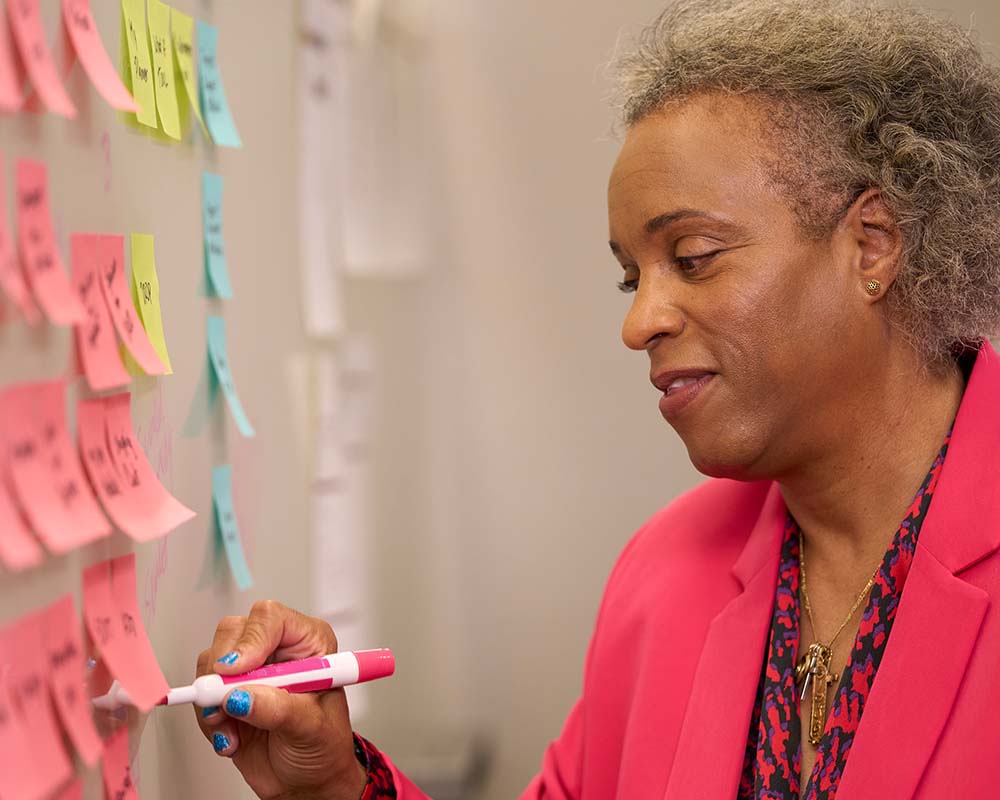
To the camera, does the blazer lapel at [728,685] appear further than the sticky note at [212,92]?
Yes

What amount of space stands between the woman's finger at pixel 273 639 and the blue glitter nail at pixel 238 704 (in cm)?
3

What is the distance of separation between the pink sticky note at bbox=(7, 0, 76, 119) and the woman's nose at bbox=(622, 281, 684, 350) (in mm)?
536

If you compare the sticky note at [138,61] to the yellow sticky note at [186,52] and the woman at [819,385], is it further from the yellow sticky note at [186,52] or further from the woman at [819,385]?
the woman at [819,385]

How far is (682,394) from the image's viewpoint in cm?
101

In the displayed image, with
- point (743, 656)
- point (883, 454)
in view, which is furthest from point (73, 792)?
point (883, 454)

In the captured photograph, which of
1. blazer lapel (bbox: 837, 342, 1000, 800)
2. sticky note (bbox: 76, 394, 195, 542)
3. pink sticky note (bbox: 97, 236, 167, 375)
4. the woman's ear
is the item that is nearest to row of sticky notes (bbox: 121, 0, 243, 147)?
pink sticky note (bbox: 97, 236, 167, 375)

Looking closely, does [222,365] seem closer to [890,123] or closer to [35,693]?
[35,693]

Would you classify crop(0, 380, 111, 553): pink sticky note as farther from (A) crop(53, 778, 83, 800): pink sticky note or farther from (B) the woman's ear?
(B) the woman's ear

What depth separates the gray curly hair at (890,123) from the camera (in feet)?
3.26

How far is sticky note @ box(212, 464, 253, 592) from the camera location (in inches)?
36.9

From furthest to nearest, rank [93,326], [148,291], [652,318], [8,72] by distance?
1. [652,318]
2. [148,291]
3. [93,326]
4. [8,72]

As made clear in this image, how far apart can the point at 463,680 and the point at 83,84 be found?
1.54 metres

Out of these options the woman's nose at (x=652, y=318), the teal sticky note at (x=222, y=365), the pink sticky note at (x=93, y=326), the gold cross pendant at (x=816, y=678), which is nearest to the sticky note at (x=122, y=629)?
the pink sticky note at (x=93, y=326)

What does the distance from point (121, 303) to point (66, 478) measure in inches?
5.4
